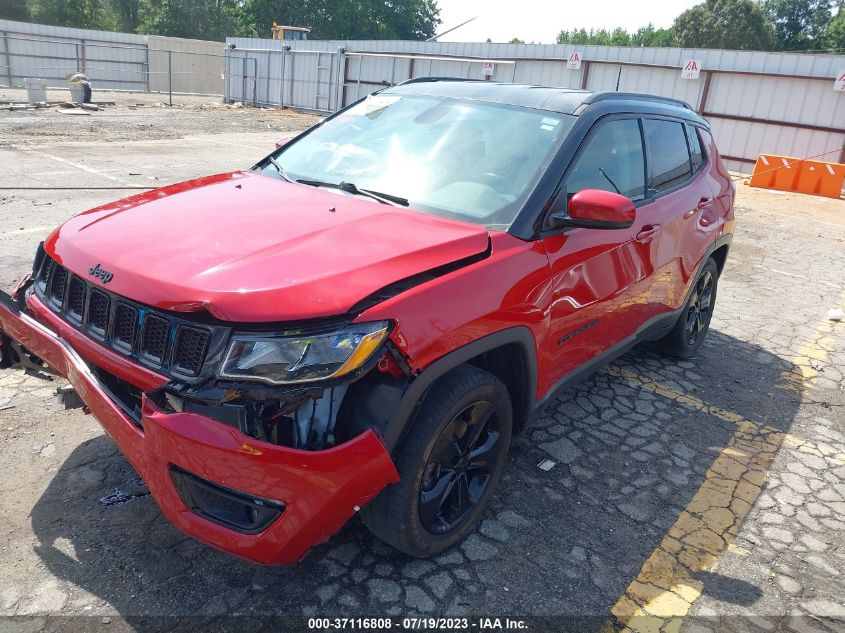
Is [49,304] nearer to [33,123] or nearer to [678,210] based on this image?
[678,210]

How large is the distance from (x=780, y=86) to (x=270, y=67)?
1888 centimetres

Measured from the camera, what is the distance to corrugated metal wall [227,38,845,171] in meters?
16.8

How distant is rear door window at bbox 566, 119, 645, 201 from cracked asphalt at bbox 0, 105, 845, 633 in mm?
1227

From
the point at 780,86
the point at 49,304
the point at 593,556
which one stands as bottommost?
the point at 593,556

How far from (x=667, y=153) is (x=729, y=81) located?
16.2m

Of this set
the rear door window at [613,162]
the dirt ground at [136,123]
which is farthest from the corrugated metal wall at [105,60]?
the rear door window at [613,162]

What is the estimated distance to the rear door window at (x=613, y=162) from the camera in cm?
323

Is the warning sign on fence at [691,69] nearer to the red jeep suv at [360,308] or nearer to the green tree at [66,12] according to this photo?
the red jeep suv at [360,308]

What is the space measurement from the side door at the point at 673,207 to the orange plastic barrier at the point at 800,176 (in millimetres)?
12468

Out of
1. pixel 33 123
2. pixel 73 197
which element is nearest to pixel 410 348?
pixel 73 197

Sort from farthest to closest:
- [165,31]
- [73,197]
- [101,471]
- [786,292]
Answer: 1. [165,31]
2. [73,197]
3. [786,292]
4. [101,471]

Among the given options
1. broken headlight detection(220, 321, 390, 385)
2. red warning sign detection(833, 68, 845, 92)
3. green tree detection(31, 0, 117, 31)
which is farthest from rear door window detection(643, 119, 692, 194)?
green tree detection(31, 0, 117, 31)

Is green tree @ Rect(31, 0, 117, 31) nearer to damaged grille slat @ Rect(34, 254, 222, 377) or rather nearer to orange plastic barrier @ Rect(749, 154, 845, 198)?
orange plastic barrier @ Rect(749, 154, 845, 198)

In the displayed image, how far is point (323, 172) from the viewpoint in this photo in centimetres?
341
